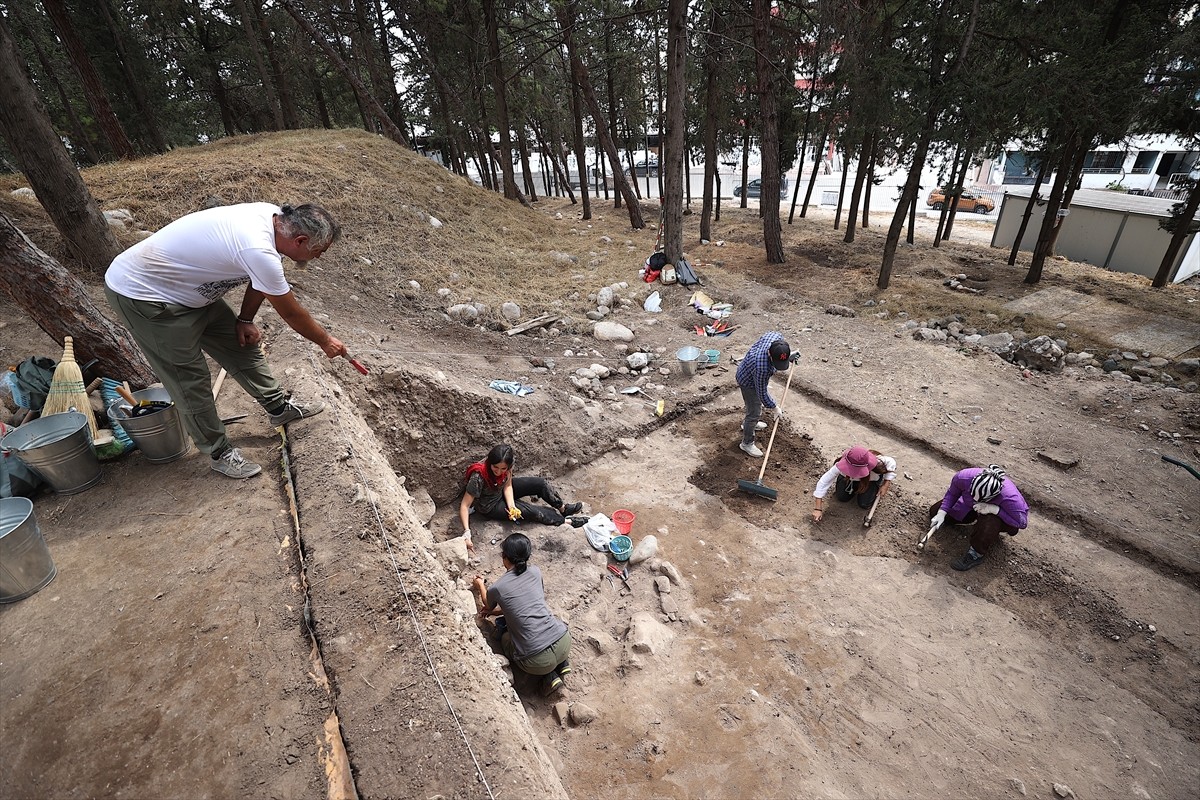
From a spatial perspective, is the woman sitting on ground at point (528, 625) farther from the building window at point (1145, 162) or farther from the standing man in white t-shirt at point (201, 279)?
the building window at point (1145, 162)

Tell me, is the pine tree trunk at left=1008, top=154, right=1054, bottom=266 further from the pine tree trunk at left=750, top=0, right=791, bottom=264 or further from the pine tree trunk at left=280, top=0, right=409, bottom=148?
the pine tree trunk at left=280, top=0, right=409, bottom=148

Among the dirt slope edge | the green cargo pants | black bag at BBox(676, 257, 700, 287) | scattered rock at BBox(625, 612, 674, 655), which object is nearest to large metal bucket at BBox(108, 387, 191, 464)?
the green cargo pants

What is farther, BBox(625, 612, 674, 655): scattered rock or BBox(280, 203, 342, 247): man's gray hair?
BBox(625, 612, 674, 655): scattered rock

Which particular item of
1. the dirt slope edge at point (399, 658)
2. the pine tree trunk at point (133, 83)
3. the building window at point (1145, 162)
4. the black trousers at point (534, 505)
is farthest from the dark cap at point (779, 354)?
the building window at point (1145, 162)

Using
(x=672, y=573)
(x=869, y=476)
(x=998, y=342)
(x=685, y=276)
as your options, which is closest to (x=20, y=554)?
(x=672, y=573)

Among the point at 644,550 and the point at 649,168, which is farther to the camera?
the point at 649,168

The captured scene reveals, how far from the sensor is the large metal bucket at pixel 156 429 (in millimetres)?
3115

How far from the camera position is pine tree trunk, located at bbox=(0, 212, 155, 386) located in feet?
11.1

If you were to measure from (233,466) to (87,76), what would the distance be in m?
12.0

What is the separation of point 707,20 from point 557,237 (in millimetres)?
5463

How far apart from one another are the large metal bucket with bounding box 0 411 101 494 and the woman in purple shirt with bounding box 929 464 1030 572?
6.12m

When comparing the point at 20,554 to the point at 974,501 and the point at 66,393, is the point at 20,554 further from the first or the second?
the point at 974,501

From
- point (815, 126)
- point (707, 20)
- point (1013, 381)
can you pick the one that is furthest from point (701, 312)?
point (815, 126)

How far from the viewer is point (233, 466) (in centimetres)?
317
